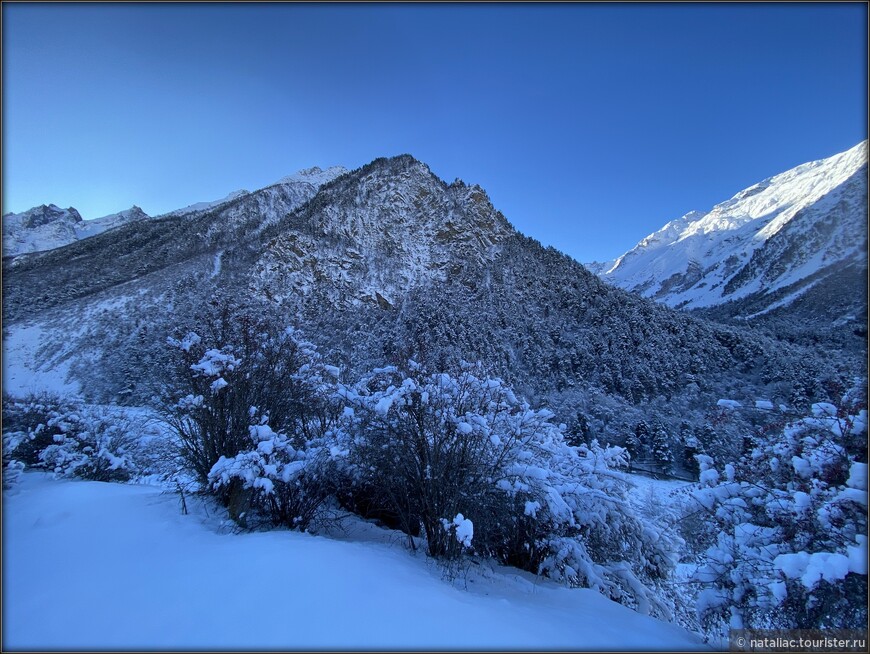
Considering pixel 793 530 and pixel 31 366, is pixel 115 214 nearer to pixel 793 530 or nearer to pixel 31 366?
pixel 31 366

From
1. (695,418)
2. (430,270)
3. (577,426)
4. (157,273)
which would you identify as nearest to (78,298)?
(157,273)

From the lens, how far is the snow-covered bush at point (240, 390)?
6.62 metres

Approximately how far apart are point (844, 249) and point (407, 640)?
18162 cm

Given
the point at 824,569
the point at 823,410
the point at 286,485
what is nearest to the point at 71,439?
the point at 286,485

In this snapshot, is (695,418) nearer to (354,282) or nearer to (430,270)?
(430,270)

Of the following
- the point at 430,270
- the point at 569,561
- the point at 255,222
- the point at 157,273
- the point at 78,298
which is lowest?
the point at 569,561

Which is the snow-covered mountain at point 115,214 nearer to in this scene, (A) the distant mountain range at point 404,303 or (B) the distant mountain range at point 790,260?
(A) the distant mountain range at point 404,303

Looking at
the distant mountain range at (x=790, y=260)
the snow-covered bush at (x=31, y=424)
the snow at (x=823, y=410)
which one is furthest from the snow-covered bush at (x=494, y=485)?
the distant mountain range at (x=790, y=260)

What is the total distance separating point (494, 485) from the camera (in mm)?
5906

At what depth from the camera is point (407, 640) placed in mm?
2881

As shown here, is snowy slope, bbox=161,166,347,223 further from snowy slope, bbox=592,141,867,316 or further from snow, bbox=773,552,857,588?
snowy slope, bbox=592,141,867,316

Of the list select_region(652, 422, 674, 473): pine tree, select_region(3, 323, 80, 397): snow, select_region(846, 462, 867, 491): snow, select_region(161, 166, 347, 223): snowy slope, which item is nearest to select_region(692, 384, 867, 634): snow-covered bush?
select_region(846, 462, 867, 491): snow

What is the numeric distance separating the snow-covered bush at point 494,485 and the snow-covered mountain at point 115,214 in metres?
63.8

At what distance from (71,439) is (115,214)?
140m
